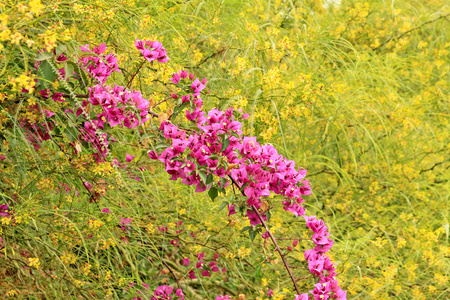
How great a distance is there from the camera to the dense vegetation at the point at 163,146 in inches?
44.9

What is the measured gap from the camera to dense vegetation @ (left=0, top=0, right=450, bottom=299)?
1.14 meters

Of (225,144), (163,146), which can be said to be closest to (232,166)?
(225,144)

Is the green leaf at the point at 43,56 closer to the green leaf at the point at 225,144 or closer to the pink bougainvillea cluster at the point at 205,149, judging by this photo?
the pink bougainvillea cluster at the point at 205,149

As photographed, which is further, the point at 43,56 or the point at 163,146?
the point at 163,146

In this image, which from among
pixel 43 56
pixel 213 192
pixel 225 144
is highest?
pixel 43 56

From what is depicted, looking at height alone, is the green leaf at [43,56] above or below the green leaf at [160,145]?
above

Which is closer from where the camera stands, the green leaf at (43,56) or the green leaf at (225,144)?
the green leaf at (43,56)

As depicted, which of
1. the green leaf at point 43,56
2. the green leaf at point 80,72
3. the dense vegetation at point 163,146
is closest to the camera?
the green leaf at point 43,56

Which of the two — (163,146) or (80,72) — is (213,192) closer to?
(163,146)

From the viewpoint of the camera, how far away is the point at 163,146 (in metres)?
1.00

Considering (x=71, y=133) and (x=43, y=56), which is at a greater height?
(x=43, y=56)

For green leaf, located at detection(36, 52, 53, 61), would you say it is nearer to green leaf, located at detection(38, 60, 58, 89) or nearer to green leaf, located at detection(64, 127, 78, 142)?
green leaf, located at detection(38, 60, 58, 89)

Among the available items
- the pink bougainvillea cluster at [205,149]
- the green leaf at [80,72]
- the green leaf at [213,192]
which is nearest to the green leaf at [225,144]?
the pink bougainvillea cluster at [205,149]

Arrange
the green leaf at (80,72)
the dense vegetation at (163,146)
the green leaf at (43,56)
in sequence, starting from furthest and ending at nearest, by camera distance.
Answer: the dense vegetation at (163,146), the green leaf at (80,72), the green leaf at (43,56)
